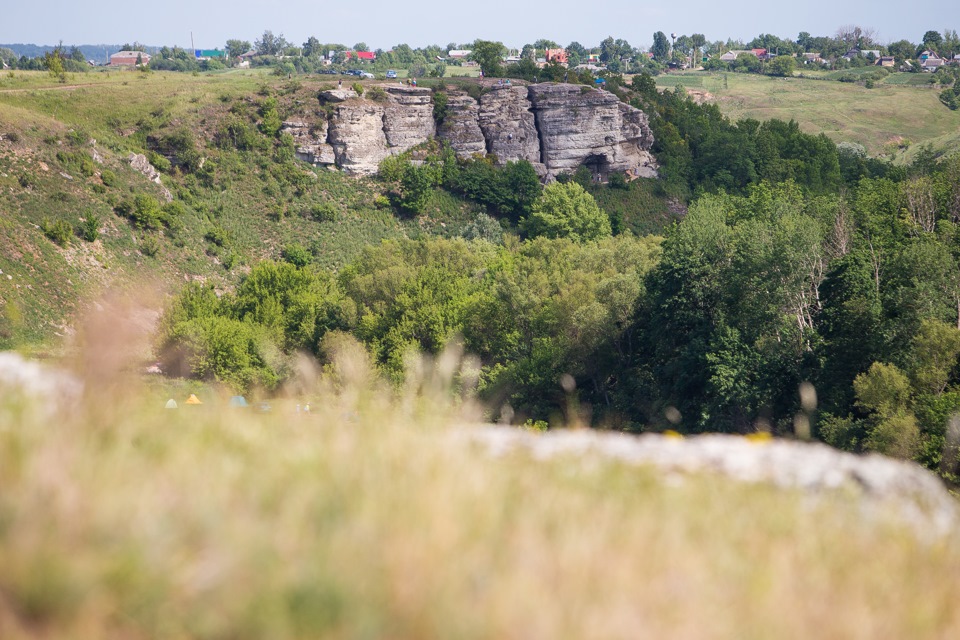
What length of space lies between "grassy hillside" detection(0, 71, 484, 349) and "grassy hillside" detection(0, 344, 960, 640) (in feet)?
138

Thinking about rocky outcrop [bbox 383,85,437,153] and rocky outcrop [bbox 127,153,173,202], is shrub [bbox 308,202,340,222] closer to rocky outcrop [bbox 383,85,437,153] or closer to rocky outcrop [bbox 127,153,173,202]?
rocky outcrop [bbox 127,153,173,202]

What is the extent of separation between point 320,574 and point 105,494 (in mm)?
1368

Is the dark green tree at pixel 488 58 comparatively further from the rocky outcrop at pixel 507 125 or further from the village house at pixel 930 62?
the village house at pixel 930 62

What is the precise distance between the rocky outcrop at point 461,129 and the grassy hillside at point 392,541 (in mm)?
81918

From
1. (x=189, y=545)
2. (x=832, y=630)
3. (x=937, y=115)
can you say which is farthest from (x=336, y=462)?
(x=937, y=115)

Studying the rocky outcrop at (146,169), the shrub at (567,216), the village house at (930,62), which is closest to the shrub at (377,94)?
the shrub at (567,216)

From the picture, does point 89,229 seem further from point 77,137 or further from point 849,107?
point 849,107

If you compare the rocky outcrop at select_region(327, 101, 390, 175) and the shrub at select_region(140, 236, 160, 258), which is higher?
the rocky outcrop at select_region(327, 101, 390, 175)

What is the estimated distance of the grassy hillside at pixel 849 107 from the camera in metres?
129

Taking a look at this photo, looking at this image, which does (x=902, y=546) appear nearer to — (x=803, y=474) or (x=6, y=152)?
→ (x=803, y=474)

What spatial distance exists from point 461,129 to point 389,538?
8460 centimetres

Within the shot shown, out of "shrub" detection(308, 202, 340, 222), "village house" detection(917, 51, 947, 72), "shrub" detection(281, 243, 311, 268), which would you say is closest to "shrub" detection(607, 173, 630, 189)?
"shrub" detection(308, 202, 340, 222)

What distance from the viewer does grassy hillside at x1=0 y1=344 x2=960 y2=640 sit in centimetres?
446

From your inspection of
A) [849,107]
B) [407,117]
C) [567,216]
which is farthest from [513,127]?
[849,107]
